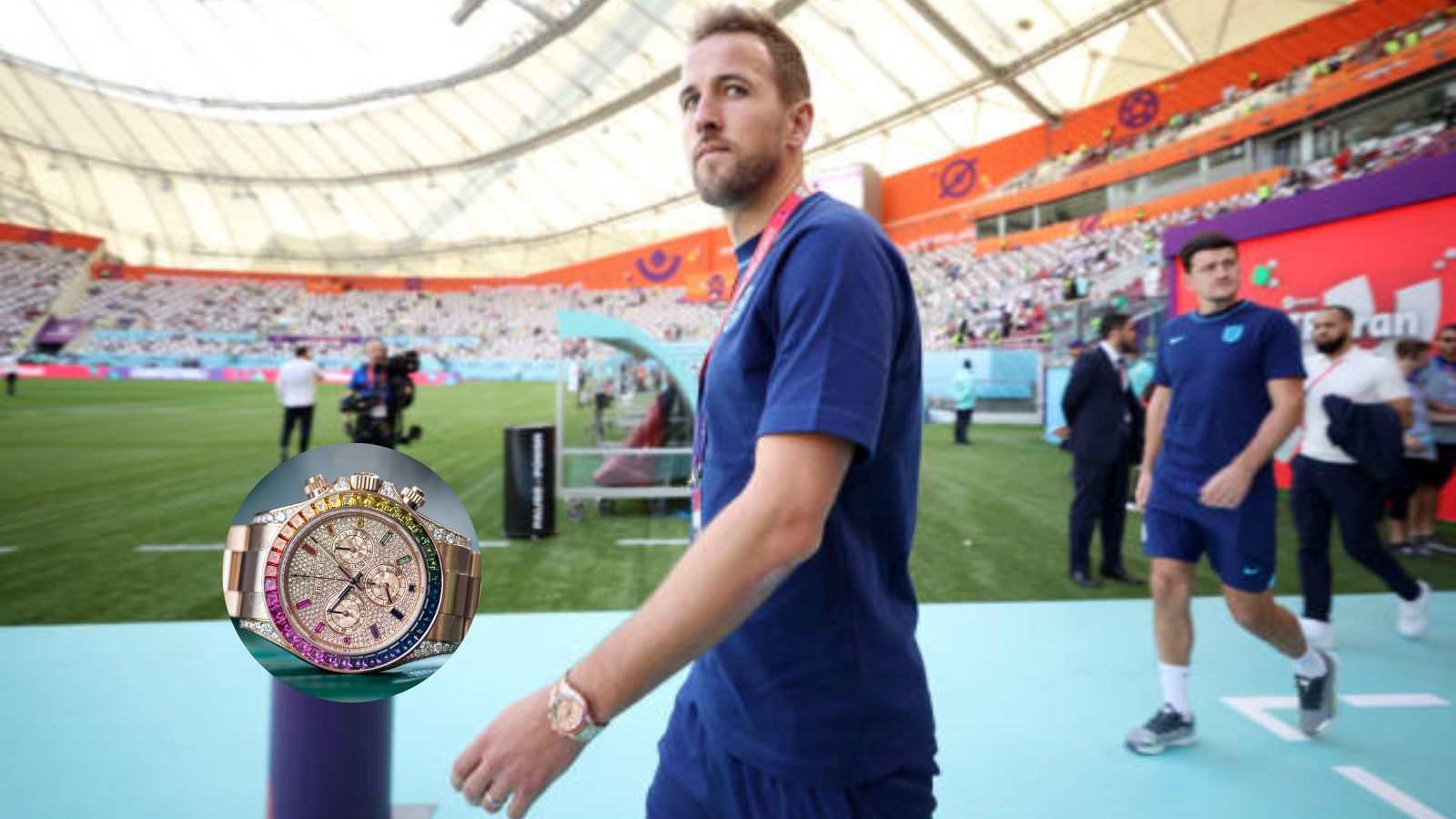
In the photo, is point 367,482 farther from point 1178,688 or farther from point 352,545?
point 1178,688

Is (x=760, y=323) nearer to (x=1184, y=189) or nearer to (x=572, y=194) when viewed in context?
(x=1184, y=189)

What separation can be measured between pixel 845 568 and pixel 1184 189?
77.5 ft

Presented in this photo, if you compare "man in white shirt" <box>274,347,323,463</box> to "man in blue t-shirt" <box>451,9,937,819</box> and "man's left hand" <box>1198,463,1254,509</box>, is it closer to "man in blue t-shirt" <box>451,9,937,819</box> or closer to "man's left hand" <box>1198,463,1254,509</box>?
"man in blue t-shirt" <box>451,9,937,819</box>

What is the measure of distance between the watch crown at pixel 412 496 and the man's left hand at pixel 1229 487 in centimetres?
267

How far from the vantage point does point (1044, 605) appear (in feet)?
14.3

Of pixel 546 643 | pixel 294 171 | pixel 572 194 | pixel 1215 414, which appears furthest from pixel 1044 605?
pixel 294 171

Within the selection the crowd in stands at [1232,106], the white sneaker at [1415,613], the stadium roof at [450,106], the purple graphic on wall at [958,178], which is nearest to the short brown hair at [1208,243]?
the white sneaker at [1415,613]

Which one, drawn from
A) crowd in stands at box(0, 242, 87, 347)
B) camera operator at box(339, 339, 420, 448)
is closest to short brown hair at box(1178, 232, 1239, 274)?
camera operator at box(339, 339, 420, 448)

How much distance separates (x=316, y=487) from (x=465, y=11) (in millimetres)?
34142

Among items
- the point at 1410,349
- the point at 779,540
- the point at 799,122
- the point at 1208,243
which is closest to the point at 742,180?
the point at 799,122

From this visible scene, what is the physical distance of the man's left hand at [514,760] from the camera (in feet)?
2.35

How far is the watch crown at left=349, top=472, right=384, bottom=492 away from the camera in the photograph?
898 millimetres

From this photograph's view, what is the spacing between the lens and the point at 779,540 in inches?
28.4

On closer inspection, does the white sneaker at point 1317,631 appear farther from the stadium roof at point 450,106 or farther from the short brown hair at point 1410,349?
the stadium roof at point 450,106
